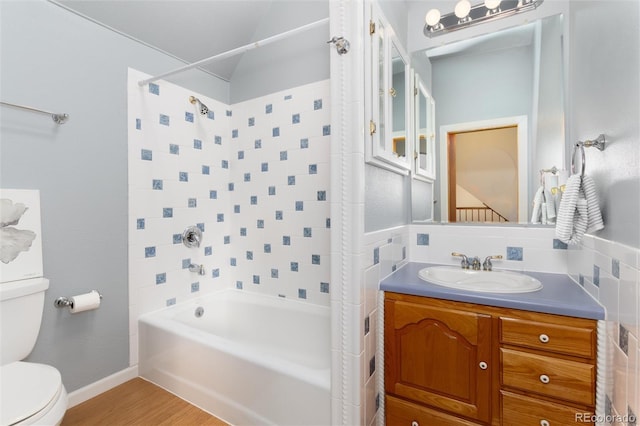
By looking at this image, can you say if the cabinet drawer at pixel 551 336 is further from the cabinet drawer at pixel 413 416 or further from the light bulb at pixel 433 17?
the light bulb at pixel 433 17

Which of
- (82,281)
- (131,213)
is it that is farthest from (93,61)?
(82,281)

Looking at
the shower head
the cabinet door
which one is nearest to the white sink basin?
the cabinet door

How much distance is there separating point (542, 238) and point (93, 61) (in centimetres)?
274

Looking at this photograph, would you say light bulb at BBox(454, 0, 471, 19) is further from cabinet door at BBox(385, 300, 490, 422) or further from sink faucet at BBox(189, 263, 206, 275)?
sink faucet at BBox(189, 263, 206, 275)

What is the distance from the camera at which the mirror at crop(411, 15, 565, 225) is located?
1.60 metres

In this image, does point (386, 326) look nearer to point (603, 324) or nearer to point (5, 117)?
point (603, 324)

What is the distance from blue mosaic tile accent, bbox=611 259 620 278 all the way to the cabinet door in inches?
17.3

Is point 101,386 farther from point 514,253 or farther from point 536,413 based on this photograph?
point 514,253

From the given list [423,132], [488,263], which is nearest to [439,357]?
[488,263]

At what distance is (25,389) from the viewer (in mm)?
1125

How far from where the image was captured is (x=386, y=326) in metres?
1.45

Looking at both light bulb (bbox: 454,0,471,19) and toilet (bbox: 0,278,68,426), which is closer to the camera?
toilet (bbox: 0,278,68,426)

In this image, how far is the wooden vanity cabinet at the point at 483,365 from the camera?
1096 millimetres

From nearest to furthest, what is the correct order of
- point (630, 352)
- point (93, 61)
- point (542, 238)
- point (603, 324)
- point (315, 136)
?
point (630, 352) < point (603, 324) < point (542, 238) < point (93, 61) < point (315, 136)
